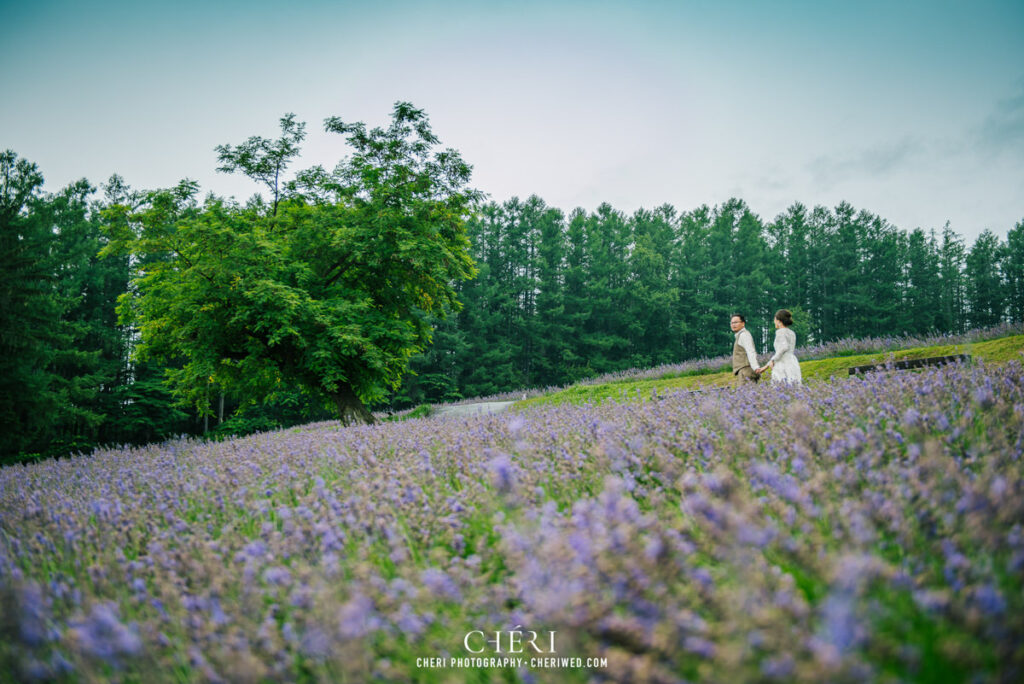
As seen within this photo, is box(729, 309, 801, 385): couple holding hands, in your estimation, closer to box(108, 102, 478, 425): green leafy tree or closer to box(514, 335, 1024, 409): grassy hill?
box(514, 335, 1024, 409): grassy hill

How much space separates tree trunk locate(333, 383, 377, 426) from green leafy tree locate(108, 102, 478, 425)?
56 mm

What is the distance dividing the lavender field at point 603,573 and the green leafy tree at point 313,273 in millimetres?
7840

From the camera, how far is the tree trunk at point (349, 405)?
1195cm

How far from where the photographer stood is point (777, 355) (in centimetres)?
788

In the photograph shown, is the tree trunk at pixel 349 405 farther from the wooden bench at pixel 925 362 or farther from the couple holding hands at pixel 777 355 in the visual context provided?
the wooden bench at pixel 925 362

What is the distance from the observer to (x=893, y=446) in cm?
238

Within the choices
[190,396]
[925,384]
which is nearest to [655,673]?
[925,384]

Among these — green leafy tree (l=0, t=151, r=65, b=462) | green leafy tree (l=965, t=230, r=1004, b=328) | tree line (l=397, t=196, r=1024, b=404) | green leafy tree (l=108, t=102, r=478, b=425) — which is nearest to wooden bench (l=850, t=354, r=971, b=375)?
green leafy tree (l=108, t=102, r=478, b=425)

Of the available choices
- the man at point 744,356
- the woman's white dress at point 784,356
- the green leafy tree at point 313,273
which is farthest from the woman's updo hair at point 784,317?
the green leafy tree at point 313,273

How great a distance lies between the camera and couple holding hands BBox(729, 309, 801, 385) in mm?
7793

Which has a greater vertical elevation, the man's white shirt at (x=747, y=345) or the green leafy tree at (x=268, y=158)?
the green leafy tree at (x=268, y=158)

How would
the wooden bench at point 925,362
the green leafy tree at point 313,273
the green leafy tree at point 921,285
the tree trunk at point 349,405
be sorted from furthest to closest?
the green leafy tree at point 921,285
the tree trunk at point 349,405
the green leafy tree at point 313,273
the wooden bench at point 925,362

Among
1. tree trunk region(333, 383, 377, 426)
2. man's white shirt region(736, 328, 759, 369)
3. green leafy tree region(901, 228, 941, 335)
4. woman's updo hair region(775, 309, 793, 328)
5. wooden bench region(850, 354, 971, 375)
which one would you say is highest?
green leafy tree region(901, 228, 941, 335)

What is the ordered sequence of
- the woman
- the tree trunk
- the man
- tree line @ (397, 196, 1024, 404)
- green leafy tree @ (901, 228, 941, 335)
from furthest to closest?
green leafy tree @ (901, 228, 941, 335) → tree line @ (397, 196, 1024, 404) → the tree trunk → the man → the woman
